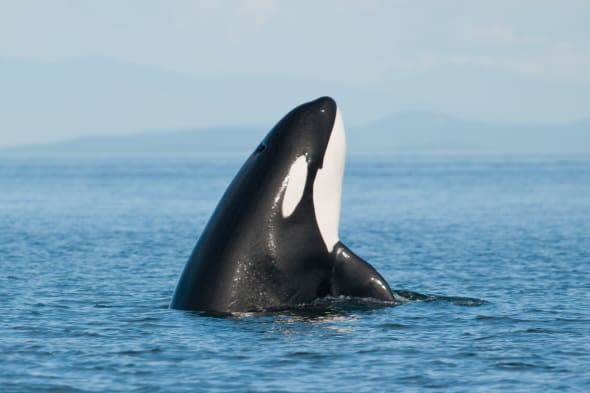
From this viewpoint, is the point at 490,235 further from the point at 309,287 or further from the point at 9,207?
the point at 9,207

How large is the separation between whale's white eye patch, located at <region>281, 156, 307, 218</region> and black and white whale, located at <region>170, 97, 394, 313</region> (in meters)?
0.02

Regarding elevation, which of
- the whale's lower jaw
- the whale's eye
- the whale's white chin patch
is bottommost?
the whale's lower jaw

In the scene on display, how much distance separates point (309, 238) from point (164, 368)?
3771 millimetres

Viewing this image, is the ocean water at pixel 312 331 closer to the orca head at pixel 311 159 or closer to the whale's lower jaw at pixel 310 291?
the whale's lower jaw at pixel 310 291

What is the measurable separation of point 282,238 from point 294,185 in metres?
0.88

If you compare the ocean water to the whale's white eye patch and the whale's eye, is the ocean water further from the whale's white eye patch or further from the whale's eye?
the whale's eye

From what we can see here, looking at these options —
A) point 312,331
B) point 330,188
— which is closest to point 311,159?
point 330,188

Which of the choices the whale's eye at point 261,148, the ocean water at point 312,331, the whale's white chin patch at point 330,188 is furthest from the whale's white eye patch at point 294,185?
the ocean water at point 312,331

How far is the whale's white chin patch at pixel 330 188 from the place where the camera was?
1864 centimetres

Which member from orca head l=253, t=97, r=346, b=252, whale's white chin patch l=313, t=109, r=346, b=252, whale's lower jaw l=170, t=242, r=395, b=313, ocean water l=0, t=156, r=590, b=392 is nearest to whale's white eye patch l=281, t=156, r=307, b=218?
orca head l=253, t=97, r=346, b=252

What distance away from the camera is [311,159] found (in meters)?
18.9

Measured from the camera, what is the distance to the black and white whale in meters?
18.0

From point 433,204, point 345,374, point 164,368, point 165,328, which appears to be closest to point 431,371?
point 345,374

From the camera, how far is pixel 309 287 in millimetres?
18484
